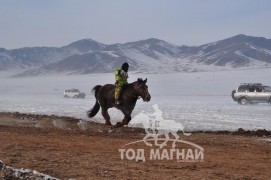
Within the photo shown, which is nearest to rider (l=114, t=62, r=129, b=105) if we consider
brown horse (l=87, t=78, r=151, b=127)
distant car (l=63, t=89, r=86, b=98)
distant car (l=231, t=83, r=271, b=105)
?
brown horse (l=87, t=78, r=151, b=127)

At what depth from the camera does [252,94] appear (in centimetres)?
3856

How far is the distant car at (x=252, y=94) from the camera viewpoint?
37906mm

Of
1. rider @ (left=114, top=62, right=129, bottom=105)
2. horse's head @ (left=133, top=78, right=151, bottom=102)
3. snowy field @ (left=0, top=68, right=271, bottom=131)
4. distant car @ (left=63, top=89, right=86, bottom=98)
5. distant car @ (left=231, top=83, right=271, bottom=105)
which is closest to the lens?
horse's head @ (left=133, top=78, right=151, bottom=102)

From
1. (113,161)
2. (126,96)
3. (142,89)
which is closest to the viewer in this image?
(113,161)

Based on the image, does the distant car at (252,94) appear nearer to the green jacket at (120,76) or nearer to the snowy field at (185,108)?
the snowy field at (185,108)

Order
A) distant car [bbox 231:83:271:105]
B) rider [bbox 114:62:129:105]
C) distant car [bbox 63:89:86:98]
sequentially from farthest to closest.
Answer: distant car [bbox 63:89:86:98]
distant car [bbox 231:83:271:105]
rider [bbox 114:62:129:105]

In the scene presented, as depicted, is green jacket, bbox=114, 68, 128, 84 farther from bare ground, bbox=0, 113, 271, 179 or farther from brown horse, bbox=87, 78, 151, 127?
bare ground, bbox=0, 113, 271, 179

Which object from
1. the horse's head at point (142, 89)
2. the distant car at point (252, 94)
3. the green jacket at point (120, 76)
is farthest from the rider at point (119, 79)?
the distant car at point (252, 94)

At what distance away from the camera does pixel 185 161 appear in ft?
28.1

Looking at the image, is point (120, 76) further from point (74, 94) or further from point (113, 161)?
point (74, 94)

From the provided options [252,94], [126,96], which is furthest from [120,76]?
[252,94]

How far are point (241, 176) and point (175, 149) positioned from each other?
268 centimetres

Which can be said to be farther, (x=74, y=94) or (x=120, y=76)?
(x=74, y=94)

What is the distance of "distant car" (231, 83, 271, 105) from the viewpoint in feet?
124
